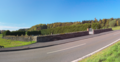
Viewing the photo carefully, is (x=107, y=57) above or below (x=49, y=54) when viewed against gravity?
above

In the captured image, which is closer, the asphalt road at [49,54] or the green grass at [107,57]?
the green grass at [107,57]

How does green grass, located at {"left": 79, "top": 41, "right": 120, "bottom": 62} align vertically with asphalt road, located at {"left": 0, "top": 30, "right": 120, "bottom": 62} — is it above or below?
above

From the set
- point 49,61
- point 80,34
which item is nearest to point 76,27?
point 80,34

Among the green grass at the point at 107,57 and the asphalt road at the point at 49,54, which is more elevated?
the green grass at the point at 107,57

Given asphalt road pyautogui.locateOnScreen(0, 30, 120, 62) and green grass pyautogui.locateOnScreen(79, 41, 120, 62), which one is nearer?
green grass pyautogui.locateOnScreen(79, 41, 120, 62)

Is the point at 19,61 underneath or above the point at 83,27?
underneath

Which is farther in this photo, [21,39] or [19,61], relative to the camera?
[21,39]

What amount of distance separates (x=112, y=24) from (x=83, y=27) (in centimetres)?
5066

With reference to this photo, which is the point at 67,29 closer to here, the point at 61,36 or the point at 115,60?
the point at 61,36

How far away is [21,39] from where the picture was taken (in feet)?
51.5

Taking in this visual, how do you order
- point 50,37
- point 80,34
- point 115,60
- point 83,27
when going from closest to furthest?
point 115,60 < point 50,37 < point 80,34 < point 83,27

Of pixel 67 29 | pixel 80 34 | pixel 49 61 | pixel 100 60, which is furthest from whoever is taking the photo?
pixel 67 29

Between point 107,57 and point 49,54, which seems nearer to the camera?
point 107,57

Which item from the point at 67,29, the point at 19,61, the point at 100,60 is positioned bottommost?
the point at 19,61
